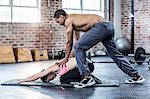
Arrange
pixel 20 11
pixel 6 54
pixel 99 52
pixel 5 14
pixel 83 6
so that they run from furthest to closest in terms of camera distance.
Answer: pixel 83 6 < pixel 99 52 < pixel 20 11 < pixel 5 14 < pixel 6 54

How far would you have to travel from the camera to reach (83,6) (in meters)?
12.4

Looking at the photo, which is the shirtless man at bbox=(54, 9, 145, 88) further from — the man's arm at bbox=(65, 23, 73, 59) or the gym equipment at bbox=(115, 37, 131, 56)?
the gym equipment at bbox=(115, 37, 131, 56)

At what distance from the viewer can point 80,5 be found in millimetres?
12336

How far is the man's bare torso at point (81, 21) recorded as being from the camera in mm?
5000

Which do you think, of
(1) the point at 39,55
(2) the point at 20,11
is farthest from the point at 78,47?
(2) the point at 20,11

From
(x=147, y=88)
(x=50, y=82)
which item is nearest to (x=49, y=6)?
(x=50, y=82)

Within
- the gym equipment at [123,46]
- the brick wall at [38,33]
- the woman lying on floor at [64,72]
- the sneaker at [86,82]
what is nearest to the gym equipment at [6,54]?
the brick wall at [38,33]

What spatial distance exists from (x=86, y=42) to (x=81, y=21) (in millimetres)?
310

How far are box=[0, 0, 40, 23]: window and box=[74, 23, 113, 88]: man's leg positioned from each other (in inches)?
223

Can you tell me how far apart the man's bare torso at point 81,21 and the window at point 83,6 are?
21.9ft

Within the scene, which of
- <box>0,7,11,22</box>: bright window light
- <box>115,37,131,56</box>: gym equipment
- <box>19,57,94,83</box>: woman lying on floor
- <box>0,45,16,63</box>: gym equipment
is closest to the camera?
<box>19,57,94,83</box>: woman lying on floor

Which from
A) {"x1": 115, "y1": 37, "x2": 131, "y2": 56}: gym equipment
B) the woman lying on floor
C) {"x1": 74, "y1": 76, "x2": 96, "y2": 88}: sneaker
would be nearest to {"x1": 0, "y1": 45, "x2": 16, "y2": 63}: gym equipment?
{"x1": 115, "y1": 37, "x2": 131, "y2": 56}: gym equipment

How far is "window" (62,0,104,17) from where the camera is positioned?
11.9 metres

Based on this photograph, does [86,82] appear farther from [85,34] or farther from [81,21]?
[81,21]
